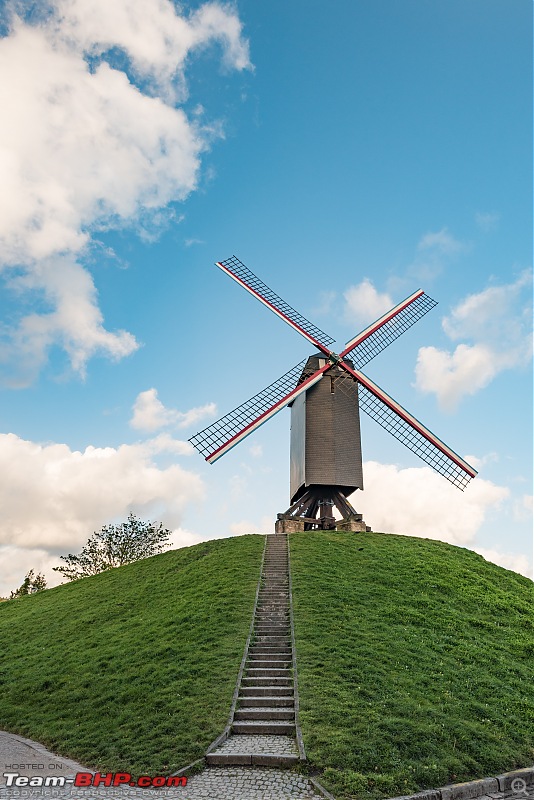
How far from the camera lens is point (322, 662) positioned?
16.0 meters

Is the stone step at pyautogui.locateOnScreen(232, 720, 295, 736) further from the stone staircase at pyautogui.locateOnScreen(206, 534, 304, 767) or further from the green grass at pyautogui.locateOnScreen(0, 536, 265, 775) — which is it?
the green grass at pyautogui.locateOnScreen(0, 536, 265, 775)

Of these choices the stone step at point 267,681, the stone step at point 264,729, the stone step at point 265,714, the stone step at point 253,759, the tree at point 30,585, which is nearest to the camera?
Answer: the stone step at point 253,759

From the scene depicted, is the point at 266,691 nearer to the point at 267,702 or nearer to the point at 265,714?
the point at 267,702

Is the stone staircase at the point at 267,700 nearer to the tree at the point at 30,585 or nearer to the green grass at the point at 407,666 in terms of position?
the green grass at the point at 407,666

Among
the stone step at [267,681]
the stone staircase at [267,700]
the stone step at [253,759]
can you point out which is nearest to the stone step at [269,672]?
the stone staircase at [267,700]

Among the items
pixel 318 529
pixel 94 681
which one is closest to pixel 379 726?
pixel 94 681

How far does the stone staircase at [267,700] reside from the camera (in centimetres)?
1127

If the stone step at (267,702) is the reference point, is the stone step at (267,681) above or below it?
above

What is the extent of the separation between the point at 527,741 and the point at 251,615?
33.1ft

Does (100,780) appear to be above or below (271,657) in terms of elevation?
below

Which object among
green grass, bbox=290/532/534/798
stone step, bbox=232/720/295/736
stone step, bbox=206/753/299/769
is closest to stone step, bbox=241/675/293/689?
green grass, bbox=290/532/534/798

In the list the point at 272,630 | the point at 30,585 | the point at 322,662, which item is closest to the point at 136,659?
the point at 272,630

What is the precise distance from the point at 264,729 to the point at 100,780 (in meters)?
3.85

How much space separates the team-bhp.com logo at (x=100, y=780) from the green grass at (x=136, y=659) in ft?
1.12
